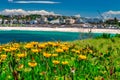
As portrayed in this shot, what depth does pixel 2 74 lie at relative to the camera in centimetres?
604

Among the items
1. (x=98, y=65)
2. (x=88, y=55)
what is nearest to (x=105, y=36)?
(x=88, y=55)

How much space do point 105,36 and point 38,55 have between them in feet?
32.5

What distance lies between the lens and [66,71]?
6379 mm

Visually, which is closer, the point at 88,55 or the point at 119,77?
the point at 119,77

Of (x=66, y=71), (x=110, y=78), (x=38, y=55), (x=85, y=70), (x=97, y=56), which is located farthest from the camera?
(x=97, y=56)

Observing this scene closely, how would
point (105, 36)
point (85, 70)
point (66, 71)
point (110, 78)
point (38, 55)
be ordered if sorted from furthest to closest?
point (105, 36)
point (38, 55)
point (85, 70)
point (66, 71)
point (110, 78)

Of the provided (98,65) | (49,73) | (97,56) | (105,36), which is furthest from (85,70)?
(105,36)

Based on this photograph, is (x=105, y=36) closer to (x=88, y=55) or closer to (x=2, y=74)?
(x=88, y=55)

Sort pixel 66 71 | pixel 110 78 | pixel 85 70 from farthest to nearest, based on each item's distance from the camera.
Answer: pixel 85 70
pixel 66 71
pixel 110 78

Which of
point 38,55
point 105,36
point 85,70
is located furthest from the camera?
point 105,36

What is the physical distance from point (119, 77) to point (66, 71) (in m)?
0.87

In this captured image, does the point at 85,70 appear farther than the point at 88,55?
No

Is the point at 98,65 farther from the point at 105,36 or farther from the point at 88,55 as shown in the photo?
the point at 105,36

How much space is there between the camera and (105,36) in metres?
17.2
